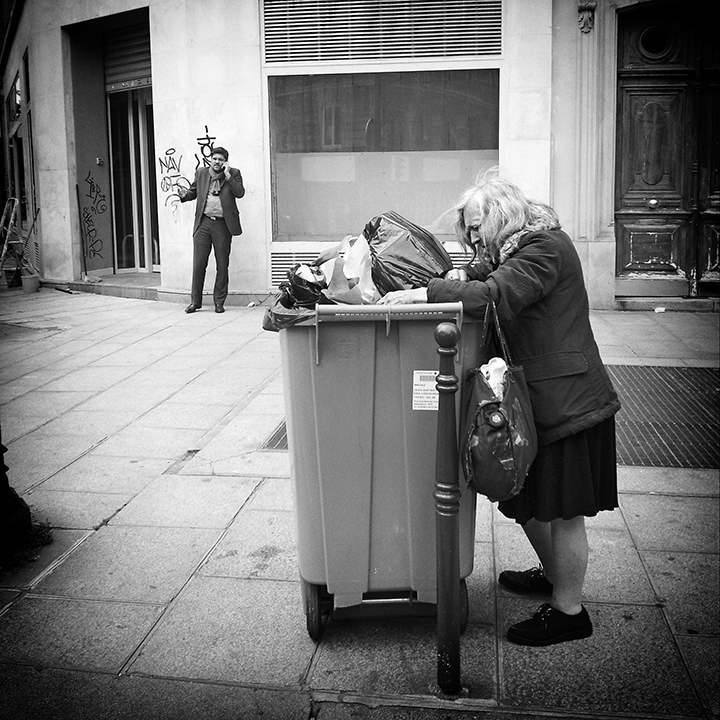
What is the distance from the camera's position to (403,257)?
3039 millimetres

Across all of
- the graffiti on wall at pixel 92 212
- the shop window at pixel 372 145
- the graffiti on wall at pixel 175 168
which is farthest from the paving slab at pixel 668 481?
the graffiti on wall at pixel 92 212

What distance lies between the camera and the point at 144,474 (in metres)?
4.94

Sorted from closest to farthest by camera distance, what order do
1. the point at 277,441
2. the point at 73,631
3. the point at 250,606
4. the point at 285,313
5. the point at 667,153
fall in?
the point at 285,313, the point at 73,631, the point at 250,606, the point at 277,441, the point at 667,153

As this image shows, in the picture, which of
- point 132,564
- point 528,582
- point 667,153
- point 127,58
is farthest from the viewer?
point 127,58

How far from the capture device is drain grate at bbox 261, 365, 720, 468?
5105 mm

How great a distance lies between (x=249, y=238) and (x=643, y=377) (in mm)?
6616

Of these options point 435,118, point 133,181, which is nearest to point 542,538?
point 435,118

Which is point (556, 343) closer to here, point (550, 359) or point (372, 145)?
point (550, 359)

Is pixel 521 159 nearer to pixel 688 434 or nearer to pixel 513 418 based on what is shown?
pixel 688 434

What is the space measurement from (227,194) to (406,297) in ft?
29.0

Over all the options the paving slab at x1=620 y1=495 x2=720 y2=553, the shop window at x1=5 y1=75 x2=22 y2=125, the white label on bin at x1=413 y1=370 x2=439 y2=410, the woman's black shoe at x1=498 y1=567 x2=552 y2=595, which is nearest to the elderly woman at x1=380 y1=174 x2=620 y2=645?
the white label on bin at x1=413 y1=370 x2=439 y2=410

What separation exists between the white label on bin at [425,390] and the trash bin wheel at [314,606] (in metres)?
0.76

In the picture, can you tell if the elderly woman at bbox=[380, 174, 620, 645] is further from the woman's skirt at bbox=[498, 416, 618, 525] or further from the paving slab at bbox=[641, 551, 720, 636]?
the paving slab at bbox=[641, 551, 720, 636]

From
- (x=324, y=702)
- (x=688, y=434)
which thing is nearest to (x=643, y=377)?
(x=688, y=434)
